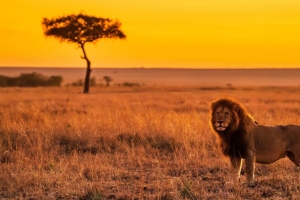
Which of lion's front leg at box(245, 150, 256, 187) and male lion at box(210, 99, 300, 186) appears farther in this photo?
lion's front leg at box(245, 150, 256, 187)

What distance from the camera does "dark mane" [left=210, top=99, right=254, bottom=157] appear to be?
808 centimetres

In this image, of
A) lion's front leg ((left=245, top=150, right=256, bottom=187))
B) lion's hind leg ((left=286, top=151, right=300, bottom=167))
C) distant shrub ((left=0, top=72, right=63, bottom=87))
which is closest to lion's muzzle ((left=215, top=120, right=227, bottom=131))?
lion's front leg ((left=245, top=150, right=256, bottom=187))

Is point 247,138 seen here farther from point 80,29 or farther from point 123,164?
point 80,29

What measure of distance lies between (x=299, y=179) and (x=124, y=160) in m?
3.13

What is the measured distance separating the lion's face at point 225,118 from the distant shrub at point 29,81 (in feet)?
168

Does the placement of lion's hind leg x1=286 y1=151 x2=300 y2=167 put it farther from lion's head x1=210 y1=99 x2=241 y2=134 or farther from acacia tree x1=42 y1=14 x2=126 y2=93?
acacia tree x1=42 y1=14 x2=126 y2=93

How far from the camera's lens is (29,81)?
59.2m

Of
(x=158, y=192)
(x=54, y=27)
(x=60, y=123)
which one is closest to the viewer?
(x=158, y=192)

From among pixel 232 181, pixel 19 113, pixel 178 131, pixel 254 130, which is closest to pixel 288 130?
pixel 254 130

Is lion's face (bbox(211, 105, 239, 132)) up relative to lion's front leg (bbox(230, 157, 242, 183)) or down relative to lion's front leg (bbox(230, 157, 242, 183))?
up

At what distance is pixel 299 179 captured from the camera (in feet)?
27.6

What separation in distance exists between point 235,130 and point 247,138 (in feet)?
0.75

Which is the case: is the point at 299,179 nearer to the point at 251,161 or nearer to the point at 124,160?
the point at 251,161

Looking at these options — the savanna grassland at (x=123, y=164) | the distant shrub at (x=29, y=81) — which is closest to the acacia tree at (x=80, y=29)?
the distant shrub at (x=29, y=81)
